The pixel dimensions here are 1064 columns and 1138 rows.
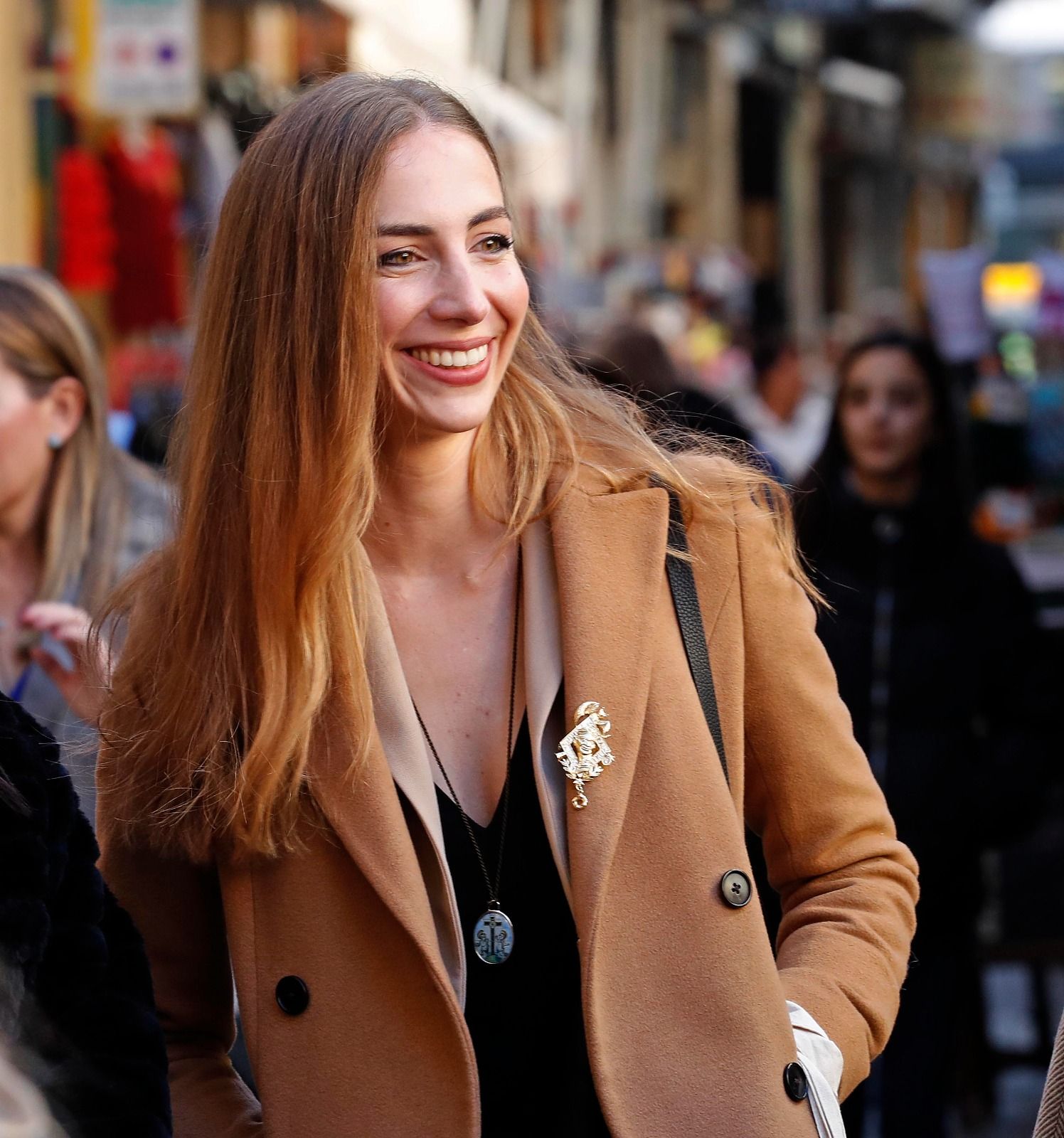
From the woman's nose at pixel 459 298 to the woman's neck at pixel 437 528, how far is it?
0.74 feet

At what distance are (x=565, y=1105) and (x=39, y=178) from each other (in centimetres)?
846

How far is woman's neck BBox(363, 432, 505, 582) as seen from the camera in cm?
271

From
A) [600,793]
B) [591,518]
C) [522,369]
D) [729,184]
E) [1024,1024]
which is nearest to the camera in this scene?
[600,793]

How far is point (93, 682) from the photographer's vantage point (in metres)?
2.76

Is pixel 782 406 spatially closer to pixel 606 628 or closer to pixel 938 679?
pixel 938 679

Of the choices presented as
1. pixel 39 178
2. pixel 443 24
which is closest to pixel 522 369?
pixel 39 178

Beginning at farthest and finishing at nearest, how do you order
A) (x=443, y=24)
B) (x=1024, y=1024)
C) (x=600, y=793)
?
(x=443, y=24)
(x=1024, y=1024)
(x=600, y=793)

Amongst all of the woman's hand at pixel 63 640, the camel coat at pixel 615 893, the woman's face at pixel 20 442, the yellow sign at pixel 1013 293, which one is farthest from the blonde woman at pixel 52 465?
the yellow sign at pixel 1013 293

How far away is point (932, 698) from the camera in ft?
16.2

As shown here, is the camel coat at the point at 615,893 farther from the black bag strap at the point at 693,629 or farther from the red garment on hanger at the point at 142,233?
the red garment on hanger at the point at 142,233

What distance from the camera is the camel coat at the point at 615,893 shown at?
2373 millimetres

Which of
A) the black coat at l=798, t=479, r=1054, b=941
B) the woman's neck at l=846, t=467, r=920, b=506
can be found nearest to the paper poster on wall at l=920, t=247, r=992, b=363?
the woman's neck at l=846, t=467, r=920, b=506

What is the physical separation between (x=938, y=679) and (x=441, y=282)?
274cm

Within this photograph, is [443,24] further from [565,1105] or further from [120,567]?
[565,1105]
